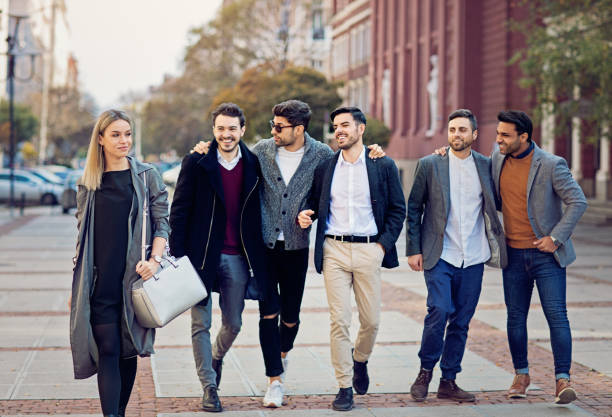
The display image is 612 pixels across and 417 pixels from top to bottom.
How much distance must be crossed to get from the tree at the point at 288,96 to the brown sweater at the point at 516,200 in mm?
34845

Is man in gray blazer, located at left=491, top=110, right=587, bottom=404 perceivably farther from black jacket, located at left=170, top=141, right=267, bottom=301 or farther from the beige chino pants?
black jacket, located at left=170, top=141, right=267, bottom=301

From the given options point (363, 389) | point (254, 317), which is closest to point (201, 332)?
point (363, 389)

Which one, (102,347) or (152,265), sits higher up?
(152,265)

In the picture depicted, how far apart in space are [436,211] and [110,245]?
224 centimetres

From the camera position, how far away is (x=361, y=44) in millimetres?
60281

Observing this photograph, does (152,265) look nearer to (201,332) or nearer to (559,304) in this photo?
(201,332)

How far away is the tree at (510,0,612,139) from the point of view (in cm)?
2186

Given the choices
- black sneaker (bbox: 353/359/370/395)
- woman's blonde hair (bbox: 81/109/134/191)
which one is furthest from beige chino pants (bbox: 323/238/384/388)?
woman's blonde hair (bbox: 81/109/134/191)

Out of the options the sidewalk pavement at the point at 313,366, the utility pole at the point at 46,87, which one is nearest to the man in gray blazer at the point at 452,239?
the sidewalk pavement at the point at 313,366

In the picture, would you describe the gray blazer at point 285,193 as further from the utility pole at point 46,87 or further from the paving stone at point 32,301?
the utility pole at point 46,87

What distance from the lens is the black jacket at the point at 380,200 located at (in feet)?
22.1

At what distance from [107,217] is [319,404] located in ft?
6.56

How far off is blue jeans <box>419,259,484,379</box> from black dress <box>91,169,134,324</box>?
2.10 meters

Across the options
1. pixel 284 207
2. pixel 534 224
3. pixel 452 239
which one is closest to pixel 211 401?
pixel 284 207
